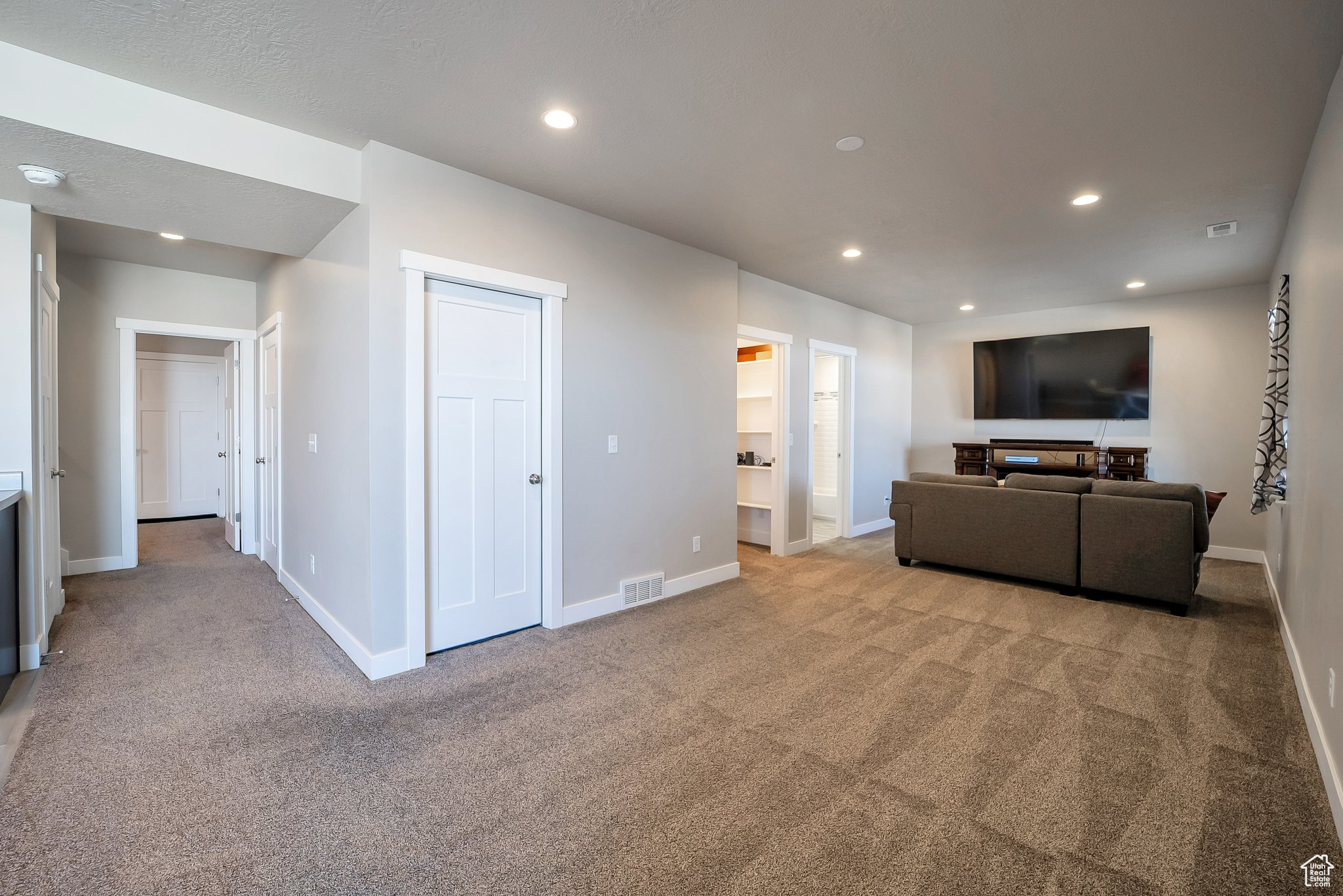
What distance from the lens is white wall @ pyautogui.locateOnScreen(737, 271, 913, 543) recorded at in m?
5.32

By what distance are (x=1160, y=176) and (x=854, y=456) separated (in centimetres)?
376

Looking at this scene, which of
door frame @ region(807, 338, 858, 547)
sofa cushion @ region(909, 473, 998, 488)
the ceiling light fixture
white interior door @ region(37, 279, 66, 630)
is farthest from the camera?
door frame @ region(807, 338, 858, 547)

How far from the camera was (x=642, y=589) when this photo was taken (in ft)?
13.1

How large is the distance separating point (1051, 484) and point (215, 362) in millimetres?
8938

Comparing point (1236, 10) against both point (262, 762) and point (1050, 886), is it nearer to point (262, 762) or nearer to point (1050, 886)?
point (1050, 886)

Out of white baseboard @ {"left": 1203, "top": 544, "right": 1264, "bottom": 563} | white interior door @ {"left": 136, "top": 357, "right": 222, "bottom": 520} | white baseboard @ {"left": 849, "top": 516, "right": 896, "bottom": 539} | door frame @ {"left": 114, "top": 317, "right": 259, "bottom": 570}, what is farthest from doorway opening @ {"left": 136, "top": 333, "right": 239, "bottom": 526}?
white baseboard @ {"left": 1203, "top": 544, "right": 1264, "bottom": 563}

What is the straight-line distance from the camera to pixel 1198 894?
5.12 ft

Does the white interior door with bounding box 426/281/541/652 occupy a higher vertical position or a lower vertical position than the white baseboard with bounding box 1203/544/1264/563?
higher

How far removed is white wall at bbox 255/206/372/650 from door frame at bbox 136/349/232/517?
3695 mm

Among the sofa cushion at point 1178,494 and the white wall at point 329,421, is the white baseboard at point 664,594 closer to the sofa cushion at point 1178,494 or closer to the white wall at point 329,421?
the white wall at point 329,421

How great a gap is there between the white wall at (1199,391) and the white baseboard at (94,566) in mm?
8414

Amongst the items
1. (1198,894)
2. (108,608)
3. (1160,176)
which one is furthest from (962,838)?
(108,608)

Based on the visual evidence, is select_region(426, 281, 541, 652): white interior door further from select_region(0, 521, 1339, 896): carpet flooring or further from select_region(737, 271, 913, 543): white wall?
select_region(737, 271, 913, 543): white wall

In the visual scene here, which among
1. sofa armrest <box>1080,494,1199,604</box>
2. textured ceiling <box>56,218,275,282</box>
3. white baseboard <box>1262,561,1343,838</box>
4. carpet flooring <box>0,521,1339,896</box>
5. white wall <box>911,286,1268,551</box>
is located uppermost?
textured ceiling <box>56,218,275,282</box>
